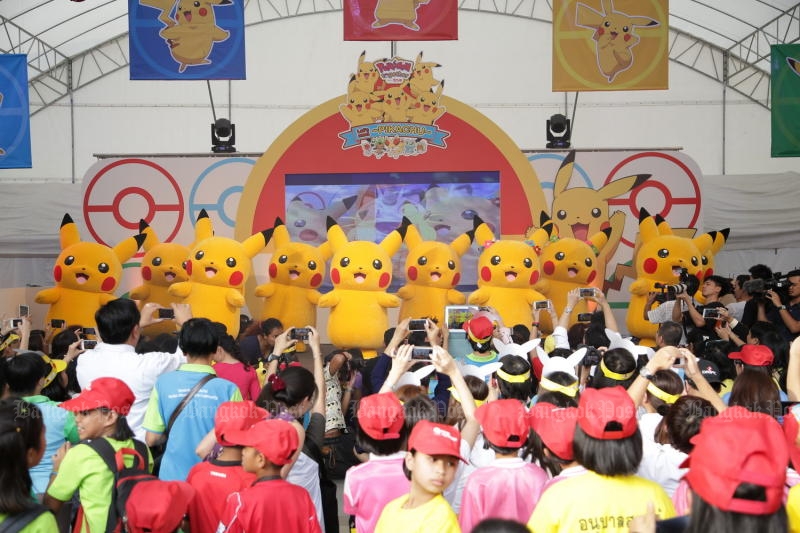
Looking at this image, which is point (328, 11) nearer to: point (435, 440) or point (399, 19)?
point (399, 19)

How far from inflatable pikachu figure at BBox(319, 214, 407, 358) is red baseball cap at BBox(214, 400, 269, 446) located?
18.6ft

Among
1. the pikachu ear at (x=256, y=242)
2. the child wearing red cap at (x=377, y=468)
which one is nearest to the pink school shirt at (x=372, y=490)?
the child wearing red cap at (x=377, y=468)

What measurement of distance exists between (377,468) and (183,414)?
99 centimetres

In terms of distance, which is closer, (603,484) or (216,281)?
(603,484)

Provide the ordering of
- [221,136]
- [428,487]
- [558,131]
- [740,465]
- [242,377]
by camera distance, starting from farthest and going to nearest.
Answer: [221,136]
[558,131]
[242,377]
[428,487]
[740,465]

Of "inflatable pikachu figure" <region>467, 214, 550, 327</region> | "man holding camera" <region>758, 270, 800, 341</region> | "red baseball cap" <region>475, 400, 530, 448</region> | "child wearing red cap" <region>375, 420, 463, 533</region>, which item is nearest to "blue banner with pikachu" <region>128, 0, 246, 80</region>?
"inflatable pikachu figure" <region>467, 214, 550, 327</region>

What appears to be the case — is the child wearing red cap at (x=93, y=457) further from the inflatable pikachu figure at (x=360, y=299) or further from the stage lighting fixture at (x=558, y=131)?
the stage lighting fixture at (x=558, y=131)

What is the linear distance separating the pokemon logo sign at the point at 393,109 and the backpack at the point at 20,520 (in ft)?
25.1

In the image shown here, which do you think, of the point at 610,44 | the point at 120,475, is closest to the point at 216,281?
the point at 610,44

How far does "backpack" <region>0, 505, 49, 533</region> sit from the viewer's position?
245 cm

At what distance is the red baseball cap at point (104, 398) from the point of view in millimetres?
3219

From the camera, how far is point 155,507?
8.98 ft

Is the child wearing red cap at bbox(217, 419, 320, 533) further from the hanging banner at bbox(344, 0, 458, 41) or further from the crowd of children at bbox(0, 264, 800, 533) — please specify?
the hanging banner at bbox(344, 0, 458, 41)

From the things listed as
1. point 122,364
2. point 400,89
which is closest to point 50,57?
point 400,89
